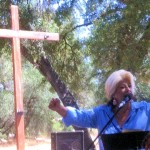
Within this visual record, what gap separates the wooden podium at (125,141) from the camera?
1.03 m

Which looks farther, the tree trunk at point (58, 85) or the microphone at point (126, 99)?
the tree trunk at point (58, 85)

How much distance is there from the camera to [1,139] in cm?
1567

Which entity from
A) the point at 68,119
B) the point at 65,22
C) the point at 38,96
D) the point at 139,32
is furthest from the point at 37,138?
the point at 68,119

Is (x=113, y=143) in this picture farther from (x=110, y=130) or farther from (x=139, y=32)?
(x=139, y=32)

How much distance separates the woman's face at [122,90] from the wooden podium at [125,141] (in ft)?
0.41

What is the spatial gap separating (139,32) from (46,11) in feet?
6.39

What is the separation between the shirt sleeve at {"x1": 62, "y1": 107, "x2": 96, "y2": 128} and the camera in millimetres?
1281

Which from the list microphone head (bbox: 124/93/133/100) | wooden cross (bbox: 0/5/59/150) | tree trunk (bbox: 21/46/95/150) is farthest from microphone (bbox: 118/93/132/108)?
tree trunk (bbox: 21/46/95/150)

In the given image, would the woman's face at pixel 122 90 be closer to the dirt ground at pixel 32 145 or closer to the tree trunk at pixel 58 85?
the tree trunk at pixel 58 85

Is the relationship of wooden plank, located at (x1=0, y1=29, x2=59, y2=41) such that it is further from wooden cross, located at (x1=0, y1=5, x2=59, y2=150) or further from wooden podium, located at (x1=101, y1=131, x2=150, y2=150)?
wooden podium, located at (x1=101, y1=131, x2=150, y2=150)

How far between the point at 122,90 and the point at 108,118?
0.11 metres

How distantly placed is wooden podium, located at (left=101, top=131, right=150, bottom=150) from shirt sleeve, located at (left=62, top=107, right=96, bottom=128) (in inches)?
7.6

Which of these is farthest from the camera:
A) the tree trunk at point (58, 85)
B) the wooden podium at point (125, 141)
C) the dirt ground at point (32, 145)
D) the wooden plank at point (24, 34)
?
the dirt ground at point (32, 145)

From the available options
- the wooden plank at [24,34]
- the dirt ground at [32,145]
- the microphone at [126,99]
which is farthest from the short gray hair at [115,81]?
the dirt ground at [32,145]
